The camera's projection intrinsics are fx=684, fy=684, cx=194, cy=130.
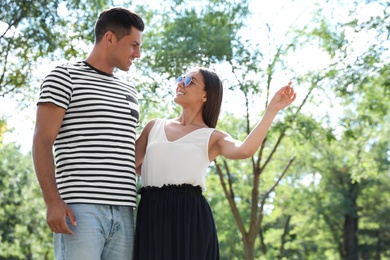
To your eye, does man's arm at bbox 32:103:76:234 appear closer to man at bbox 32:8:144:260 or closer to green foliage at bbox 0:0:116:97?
man at bbox 32:8:144:260

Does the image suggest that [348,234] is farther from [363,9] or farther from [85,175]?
[85,175]

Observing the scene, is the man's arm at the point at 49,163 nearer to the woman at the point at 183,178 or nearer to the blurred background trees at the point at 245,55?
the woman at the point at 183,178

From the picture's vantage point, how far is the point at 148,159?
405cm

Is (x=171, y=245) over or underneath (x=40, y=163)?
underneath

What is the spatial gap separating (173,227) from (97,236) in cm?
53

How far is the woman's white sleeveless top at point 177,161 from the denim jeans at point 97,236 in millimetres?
317

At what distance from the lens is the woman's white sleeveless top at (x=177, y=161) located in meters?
3.98

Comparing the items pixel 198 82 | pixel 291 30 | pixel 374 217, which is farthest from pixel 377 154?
pixel 198 82

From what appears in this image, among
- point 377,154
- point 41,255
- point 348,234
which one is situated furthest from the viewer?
point 41,255

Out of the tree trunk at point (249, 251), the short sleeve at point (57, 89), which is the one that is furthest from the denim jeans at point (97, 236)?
the tree trunk at point (249, 251)

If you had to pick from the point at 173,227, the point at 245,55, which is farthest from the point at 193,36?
the point at 173,227

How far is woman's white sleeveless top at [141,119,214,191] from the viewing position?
398cm

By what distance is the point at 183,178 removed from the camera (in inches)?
157

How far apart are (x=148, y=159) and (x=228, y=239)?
22.4 meters
